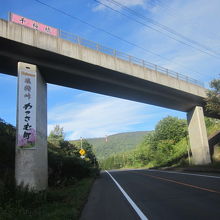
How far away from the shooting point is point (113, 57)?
23.0 meters

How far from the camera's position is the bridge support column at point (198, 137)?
108ft

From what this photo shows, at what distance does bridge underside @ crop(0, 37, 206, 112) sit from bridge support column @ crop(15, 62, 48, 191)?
38.7 inches

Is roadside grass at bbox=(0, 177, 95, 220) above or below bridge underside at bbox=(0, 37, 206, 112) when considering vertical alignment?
below

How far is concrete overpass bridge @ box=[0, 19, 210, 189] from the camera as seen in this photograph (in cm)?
1580

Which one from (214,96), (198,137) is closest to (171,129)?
(198,137)

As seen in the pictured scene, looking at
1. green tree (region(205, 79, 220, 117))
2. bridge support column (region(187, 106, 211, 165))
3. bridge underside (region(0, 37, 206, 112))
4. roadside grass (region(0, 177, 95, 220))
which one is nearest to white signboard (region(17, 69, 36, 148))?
bridge underside (region(0, 37, 206, 112))

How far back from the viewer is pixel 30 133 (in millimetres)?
15680

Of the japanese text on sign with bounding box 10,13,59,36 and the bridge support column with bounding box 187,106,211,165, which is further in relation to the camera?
the bridge support column with bounding box 187,106,211,165

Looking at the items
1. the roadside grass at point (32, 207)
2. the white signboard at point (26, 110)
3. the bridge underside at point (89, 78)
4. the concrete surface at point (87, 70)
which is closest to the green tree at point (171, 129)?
the bridge underside at point (89, 78)

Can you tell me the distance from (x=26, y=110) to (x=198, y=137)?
24.6 meters

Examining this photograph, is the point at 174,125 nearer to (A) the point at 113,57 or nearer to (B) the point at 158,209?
(A) the point at 113,57

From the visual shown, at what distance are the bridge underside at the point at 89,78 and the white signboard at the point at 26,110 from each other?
1.55 meters

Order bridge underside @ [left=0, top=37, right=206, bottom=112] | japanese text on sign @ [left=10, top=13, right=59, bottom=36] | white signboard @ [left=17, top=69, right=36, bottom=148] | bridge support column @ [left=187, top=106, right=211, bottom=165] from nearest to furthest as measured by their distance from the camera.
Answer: white signboard @ [left=17, top=69, right=36, bottom=148] → japanese text on sign @ [left=10, top=13, right=59, bottom=36] → bridge underside @ [left=0, top=37, right=206, bottom=112] → bridge support column @ [left=187, top=106, right=211, bottom=165]

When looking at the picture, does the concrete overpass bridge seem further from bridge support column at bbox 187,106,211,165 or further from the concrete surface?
bridge support column at bbox 187,106,211,165
